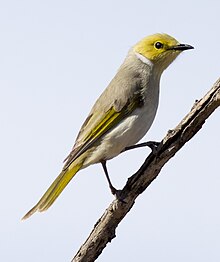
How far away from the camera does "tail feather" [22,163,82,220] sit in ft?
22.5

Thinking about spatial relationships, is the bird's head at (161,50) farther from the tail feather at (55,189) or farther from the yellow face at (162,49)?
the tail feather at (55,189)

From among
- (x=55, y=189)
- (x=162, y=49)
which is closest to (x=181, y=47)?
(x=162, y=49)

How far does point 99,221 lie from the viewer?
6199 mm

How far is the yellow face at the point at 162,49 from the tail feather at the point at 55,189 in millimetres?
1722

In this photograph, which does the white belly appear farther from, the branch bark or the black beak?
the black beak

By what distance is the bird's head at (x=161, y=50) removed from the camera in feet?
25.0

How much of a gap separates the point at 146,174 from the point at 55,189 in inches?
60.4

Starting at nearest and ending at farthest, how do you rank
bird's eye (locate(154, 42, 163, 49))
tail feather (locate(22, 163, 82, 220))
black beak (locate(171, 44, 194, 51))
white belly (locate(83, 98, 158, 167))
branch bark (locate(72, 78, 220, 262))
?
branch bark (locate(72, 78, 220, 262)), white belly (locate(83, 98, 158, 167)), tail feather (locate(22, 163, 82, 220)), black beak (locate(171, 44, 194, 51)), bird's eye (locate(154, 42, 163, 49))

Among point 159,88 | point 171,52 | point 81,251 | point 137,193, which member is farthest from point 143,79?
point 81,251

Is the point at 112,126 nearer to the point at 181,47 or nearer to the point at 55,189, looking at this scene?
the point at 55,189

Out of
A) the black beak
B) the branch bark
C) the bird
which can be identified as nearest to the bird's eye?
the black beak

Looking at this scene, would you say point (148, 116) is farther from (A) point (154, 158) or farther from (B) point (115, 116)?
(A) point (154, 158)

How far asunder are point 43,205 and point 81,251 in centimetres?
102

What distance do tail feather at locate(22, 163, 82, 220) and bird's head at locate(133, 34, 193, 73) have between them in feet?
5.55
